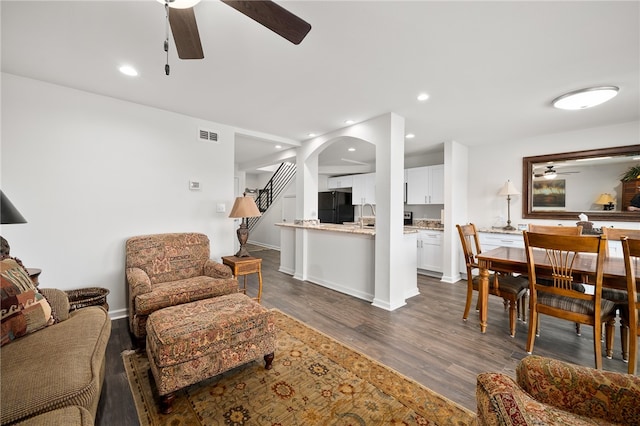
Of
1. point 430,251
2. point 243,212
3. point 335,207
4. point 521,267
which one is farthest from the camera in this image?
point 335,207

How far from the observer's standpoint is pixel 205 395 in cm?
176

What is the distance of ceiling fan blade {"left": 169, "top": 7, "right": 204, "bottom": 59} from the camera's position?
1.35m

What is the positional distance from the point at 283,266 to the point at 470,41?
4419mm

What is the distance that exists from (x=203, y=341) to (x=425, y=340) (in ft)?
6.54

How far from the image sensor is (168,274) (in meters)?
2.87

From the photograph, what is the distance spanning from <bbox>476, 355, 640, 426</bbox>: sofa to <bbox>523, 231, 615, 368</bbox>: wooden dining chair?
1.33 meters

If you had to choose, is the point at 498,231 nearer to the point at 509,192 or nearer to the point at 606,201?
the point at 509,192

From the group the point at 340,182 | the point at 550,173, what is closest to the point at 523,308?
the point at 550,173

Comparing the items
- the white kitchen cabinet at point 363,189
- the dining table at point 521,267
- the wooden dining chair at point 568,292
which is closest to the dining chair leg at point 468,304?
the dining table at point 521,267

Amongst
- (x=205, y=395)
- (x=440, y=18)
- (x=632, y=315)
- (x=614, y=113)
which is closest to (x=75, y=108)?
(x=205, y=395)

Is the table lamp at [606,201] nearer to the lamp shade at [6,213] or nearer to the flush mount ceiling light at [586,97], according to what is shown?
the flush mount ceiling light at [586,97]

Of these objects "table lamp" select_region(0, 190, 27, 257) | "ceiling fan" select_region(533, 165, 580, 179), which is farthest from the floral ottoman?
"ceiling fan" select_region(533, 165, 580, 179)

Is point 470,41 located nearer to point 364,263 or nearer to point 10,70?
point 364,263

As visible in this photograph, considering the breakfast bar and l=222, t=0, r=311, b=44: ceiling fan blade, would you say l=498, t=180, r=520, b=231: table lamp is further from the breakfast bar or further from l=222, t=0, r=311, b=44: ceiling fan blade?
l=222, t=0, r=311, b=44: ceiling fan blade
